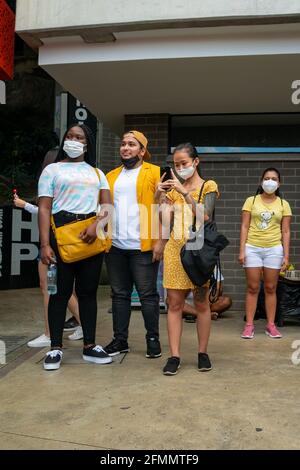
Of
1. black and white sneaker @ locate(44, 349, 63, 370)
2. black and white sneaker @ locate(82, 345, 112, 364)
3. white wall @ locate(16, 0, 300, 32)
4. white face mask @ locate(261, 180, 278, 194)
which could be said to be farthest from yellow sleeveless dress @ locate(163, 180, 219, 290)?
white wall @ locate(16, 0, 300, 32)

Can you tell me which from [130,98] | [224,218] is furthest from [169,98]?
[224,218]

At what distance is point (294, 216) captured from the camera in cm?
682

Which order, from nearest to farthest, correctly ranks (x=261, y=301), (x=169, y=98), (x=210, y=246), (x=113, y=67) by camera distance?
(x=210, y=246) → (x=113, y=67) → (x=261, y=301) → (x=169, y=98)

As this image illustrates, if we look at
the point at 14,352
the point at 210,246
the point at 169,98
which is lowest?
the point at 14,352

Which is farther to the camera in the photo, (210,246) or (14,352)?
(14,352)

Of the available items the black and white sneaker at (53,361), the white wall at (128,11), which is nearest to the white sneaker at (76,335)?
the black and white sneaker at (53,361)

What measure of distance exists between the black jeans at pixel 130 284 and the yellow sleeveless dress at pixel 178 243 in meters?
0.36

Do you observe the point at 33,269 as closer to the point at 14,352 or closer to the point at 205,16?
the point at 14,352

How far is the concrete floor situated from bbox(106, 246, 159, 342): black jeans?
29 cm

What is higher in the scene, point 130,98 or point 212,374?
point 130,98

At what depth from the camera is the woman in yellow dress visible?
3686mm

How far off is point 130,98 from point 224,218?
206 centimetres

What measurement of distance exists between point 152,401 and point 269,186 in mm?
2631

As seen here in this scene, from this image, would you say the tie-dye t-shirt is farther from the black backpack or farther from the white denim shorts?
the white denim shorts
